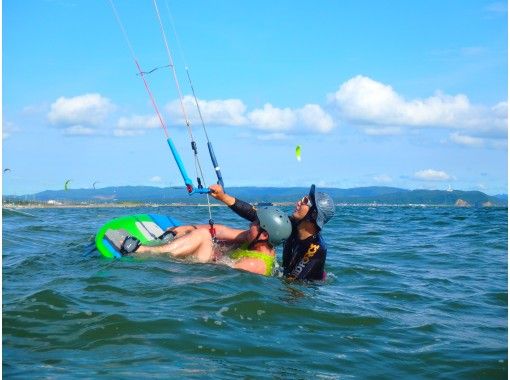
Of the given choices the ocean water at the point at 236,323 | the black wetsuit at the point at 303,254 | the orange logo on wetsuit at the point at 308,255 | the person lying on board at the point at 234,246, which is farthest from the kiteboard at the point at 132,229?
the orange logo on wetsuit at the point at 308,255

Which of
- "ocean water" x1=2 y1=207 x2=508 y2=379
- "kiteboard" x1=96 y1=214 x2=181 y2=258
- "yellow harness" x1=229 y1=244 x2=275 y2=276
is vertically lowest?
"ocean water" x1=2 y1=207 x2=508 y2=379

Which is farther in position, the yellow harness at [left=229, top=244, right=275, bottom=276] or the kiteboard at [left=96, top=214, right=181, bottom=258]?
Answer: the kiteboard at [left=96, top=214, right=181, bottom=258]

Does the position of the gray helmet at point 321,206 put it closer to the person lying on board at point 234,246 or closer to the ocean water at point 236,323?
the person lying on board at point 234,246

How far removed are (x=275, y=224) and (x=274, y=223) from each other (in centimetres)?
2

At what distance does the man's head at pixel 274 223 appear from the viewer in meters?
10.1

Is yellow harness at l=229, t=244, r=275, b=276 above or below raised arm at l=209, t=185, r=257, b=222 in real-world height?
below

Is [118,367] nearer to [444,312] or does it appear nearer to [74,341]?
[74,341]

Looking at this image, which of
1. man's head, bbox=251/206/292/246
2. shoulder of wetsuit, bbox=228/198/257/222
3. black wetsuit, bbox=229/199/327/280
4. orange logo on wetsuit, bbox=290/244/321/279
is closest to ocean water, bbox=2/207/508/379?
black wetsuit, bbox=229/199/327/280

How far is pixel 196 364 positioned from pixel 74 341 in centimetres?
132

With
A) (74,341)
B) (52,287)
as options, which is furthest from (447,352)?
(52,287)

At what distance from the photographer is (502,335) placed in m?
7.42

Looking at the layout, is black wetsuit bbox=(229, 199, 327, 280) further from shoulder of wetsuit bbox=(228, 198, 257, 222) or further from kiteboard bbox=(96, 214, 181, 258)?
kiteboard bbox=(96, 214, 181, 258)

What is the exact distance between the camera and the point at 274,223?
10117mm

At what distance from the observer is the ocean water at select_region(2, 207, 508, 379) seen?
5.66 metres
